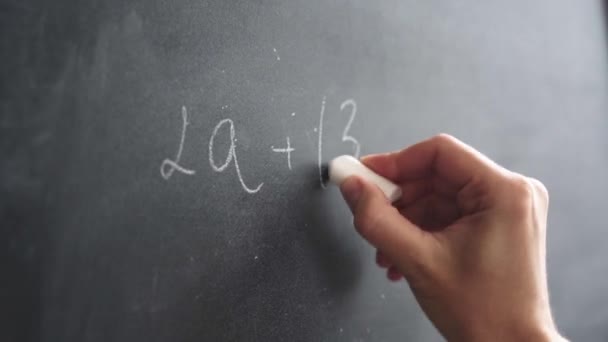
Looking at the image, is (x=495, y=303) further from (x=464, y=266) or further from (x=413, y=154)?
(x=413, y=154)

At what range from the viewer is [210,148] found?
0.38 m

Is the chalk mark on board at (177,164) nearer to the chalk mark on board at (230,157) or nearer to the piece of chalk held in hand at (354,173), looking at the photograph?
the chalk mark on board at (230,157)

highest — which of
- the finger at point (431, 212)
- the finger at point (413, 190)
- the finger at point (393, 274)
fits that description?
the finger at point (413, 190)

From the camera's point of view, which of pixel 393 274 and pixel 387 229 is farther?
pixel 393 274

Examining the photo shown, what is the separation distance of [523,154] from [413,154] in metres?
0.30

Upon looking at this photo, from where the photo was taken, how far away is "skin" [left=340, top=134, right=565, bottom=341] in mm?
392

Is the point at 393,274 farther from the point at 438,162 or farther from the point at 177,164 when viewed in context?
the point at 177,164

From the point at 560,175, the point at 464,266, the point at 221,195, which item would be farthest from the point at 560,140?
the point at 221,195

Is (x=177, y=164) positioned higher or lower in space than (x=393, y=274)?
higher

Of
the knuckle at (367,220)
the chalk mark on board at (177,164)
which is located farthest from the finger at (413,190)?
the chalk mark on board at (177,164)

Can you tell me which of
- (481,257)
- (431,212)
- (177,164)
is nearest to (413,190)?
(431,212)

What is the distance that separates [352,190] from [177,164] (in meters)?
0.15

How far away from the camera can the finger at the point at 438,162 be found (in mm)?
452

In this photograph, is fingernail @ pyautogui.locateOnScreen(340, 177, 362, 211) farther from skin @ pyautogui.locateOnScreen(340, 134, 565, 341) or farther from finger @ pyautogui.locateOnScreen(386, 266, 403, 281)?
finger @ pyautogui.locateOnScreen(386, 266, 403, 281)
